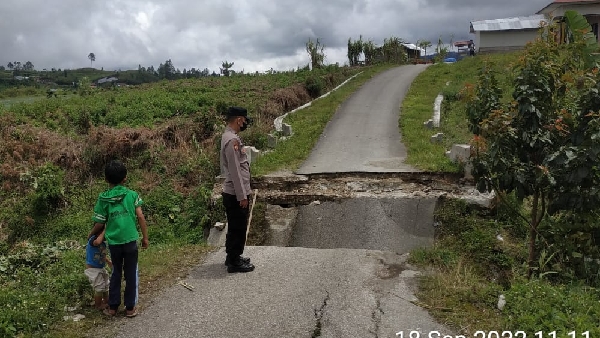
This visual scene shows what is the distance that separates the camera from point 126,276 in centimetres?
459

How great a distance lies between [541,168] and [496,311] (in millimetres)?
1584

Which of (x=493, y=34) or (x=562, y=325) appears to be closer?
(x=562, y=325)

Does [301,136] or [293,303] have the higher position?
[301,136]

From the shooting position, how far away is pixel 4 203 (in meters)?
11.1

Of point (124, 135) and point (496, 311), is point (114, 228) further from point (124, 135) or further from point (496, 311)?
point (124, 135)

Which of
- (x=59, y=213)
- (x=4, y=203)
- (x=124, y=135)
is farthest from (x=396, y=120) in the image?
(x=4, y=203)

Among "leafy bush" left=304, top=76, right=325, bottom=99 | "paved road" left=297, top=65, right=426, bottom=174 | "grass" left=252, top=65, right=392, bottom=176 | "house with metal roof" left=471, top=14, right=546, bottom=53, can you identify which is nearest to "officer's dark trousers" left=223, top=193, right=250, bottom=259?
"grass" left=252, top=65, right=392, bottom=176

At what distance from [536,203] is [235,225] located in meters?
3.60

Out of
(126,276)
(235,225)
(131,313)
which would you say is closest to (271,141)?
(235,225)

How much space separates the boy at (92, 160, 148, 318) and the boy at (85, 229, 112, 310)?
0.38 feet

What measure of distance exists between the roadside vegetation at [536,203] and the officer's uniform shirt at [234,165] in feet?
7.37

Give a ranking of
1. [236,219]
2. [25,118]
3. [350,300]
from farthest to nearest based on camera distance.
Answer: [25,118]
[236,219]
[350,300]

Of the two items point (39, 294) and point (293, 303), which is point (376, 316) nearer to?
point (293, 303)

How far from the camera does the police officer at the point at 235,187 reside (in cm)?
550
